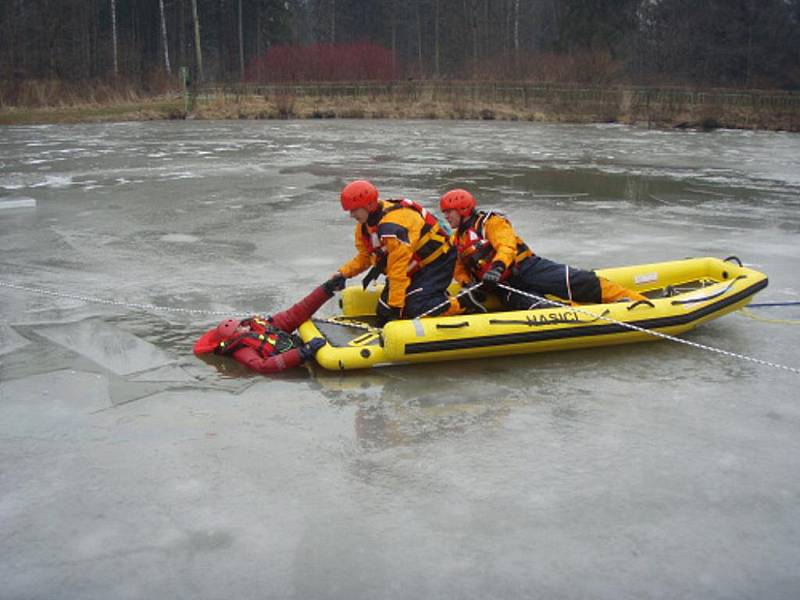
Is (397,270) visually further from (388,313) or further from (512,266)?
(512,266)

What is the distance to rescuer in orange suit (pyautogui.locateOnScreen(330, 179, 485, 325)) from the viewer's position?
5.59m

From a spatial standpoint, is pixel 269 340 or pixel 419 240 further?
pixel 419 240

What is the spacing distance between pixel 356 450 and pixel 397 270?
67.6 inches

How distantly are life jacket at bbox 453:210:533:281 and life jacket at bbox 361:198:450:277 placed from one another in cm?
33

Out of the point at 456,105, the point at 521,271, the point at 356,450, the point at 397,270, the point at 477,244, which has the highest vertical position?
the point at 456,105

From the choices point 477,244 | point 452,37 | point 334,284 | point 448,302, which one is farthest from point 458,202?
point 452,37

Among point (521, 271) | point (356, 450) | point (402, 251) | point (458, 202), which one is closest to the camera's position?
point (356, 450)

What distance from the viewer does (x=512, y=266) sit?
6.22m

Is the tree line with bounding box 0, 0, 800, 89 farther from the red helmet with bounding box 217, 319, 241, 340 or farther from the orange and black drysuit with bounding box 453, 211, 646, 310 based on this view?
the red helmet with bounding box 217, 319, 241, 340

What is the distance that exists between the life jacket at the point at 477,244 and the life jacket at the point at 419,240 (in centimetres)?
33

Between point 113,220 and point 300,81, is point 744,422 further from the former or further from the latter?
point 300,81

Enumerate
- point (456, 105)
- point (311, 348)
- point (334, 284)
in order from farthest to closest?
point (456, 105) → point (334, 284) → point (311, 348)

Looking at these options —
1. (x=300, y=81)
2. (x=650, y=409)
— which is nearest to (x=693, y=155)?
(x=650, y=409)

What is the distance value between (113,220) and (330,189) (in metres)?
3.58
